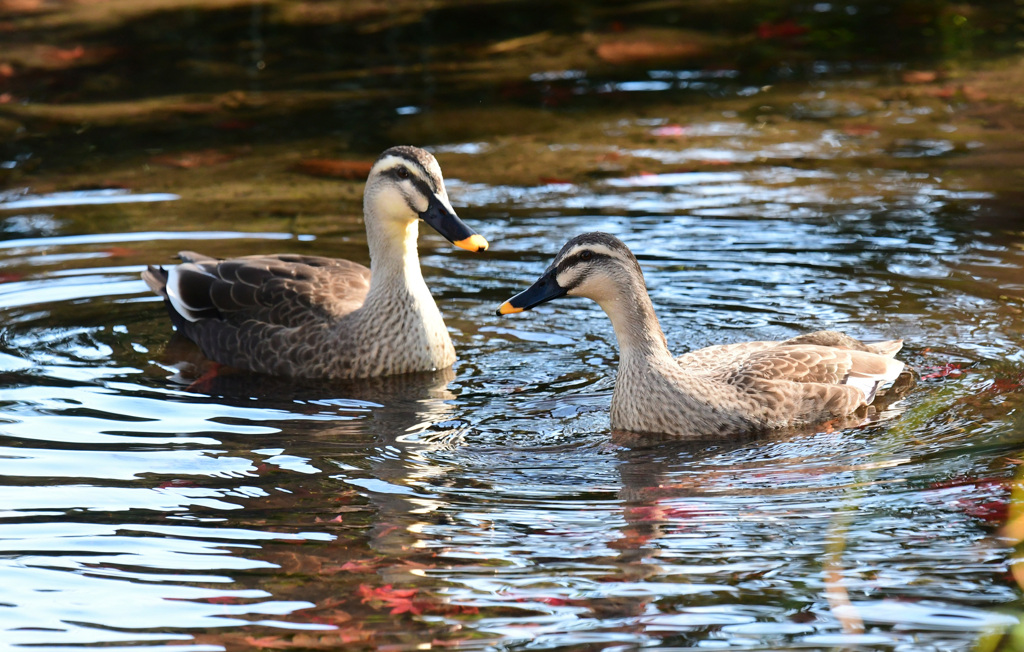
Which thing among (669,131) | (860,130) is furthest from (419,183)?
(860,130)

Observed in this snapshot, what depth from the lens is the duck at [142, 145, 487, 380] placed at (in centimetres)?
871

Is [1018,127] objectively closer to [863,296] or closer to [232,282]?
[863,296]

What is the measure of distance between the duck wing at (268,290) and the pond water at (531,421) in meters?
0.42

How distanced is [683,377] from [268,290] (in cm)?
322

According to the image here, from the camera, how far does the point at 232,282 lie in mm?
9320

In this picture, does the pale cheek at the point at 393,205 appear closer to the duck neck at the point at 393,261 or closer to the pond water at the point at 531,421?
the duck neck at the point at 393,261

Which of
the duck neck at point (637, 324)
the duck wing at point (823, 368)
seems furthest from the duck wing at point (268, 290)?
the duck wing at point (823, 368)

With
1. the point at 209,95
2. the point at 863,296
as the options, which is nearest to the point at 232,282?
the point at 863,296

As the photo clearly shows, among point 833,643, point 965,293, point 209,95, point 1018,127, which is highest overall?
point 209,95

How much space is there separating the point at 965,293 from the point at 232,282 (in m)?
5.11

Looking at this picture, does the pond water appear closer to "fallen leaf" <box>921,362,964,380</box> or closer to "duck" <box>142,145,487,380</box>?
"fallen leaf" <box>921,362,964,380</box>

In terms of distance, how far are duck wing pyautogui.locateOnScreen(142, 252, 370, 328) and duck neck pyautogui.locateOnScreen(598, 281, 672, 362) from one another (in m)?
2.32

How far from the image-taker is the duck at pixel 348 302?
28.6ft

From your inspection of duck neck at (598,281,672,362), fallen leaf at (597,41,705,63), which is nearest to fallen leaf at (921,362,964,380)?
duck neck at (598,281,672,362)
